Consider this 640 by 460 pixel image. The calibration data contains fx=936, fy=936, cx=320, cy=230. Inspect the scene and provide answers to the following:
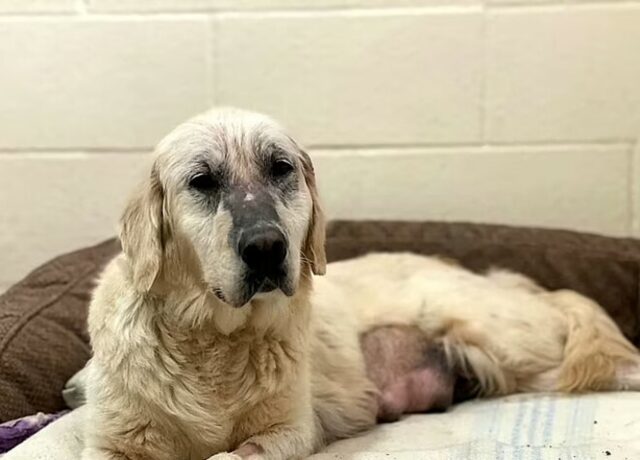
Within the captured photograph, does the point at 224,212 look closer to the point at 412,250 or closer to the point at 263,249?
the point at 263,249

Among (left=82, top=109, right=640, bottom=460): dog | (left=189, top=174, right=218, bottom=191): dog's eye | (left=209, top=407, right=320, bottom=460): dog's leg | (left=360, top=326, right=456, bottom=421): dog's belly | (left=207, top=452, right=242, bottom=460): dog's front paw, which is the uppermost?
(left=189, top=174, right=218, bottom=191): dog's eye

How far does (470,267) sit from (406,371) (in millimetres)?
540

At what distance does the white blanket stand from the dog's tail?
0.14ft

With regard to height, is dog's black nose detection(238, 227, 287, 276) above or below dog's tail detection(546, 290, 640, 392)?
above

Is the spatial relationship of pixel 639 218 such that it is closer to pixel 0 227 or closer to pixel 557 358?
pixel 557 358

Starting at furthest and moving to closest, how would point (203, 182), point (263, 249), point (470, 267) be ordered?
point (470, 267) < point (203, 182) < point (263, 249)

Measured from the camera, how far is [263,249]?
56.0 inches

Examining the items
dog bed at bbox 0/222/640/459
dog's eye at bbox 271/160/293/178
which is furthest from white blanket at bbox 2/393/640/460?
dog's eye at bbox 271/160/293/178

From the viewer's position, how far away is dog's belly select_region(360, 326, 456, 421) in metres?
2.04

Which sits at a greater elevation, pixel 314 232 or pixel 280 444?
pixel 314 232

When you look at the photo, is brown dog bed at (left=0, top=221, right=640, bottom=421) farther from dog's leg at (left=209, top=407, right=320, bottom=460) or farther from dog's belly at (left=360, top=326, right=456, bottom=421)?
dog's leg at (left=209, top=407, right=320, bottom=460)

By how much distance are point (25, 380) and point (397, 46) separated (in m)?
1.37

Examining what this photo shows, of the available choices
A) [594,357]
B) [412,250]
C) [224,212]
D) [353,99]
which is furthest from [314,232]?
[353,99]

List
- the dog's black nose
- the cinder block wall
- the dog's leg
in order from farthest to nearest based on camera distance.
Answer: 1. the cinder block wall
2. the dog's leg
3. the dog's black nose
